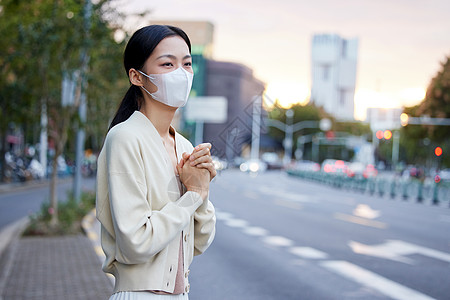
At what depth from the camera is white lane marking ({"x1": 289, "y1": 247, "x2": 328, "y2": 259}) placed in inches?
381

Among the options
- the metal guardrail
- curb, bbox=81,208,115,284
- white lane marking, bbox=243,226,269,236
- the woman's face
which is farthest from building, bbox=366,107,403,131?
the woman's face

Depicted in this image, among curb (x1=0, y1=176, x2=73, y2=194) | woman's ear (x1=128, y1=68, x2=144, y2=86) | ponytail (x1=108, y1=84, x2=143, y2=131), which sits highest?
woman's ear (x1=128, y1=68, x2=144, y2=86)

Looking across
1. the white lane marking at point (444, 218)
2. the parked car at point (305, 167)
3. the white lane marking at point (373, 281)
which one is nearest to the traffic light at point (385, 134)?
the parked car at point (305, 167)

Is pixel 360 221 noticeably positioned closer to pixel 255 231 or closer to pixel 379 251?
pixel 255 231

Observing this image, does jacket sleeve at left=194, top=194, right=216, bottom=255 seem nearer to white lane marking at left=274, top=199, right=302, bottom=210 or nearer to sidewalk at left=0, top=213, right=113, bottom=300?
sidewalk at left=0, top=213, right=113, bottom=300

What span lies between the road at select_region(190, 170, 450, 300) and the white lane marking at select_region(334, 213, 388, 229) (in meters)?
0.03

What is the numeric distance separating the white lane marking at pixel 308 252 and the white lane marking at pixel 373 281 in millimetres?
503

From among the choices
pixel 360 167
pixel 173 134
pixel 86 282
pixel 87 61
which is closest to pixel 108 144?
pixel 173 134

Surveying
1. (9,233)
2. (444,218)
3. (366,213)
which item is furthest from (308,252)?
(444,218)

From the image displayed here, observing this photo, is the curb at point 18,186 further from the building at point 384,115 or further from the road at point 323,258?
the building at point 384,115

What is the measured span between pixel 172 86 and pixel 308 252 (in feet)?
27.5

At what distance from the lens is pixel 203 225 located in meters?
2.27

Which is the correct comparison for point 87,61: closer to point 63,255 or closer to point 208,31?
point 208,31

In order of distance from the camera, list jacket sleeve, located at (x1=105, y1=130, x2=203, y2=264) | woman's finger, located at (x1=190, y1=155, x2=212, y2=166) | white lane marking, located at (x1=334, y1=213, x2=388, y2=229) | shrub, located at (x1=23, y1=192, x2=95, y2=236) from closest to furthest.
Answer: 1. jacket sleeve, located at (x1=105, y1=130, x2=203, y2=264)
2. woman's finger, located at (x1=190, y1=155, x2=212, y2=166)
3. shrub, located at (x1=23, y1=192, x2=95, y2=236)
4. white lane marking, located at (x1=334, y1=213, x2=388, y2=229)
